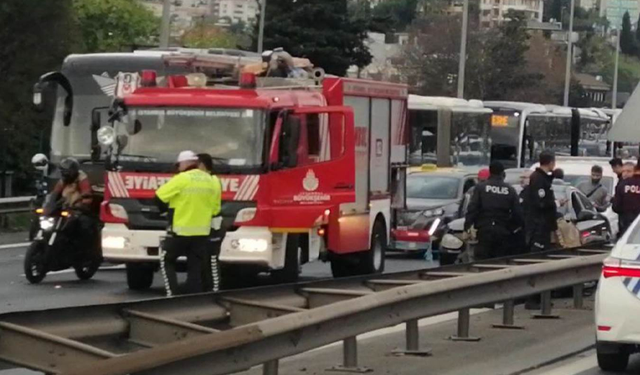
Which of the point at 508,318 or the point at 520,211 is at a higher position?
the point at 520,211

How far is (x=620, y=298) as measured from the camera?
1201 cm

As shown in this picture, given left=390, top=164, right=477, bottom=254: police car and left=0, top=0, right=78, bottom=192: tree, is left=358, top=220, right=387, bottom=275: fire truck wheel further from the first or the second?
left=0, top=0, right=78, bottom=192: tree

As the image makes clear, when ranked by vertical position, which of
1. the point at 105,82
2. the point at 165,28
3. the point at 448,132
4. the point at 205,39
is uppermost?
the point at 165,28

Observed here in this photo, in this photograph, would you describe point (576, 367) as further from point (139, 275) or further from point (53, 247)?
point (53, 247)

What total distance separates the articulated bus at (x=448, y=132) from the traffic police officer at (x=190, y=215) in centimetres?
2626

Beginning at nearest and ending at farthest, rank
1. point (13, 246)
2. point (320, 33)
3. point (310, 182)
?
1. point (310, 182)
2. point (13, 246)
3. point (320, 33)

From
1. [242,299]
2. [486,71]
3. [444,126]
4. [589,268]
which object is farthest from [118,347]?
[486,71]

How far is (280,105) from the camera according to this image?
1927 cm

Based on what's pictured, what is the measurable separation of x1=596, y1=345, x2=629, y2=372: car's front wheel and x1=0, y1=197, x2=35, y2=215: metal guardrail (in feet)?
67.2

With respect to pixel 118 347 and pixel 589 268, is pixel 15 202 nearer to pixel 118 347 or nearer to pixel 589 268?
pixel 589 268

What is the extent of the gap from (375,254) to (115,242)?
16.7ft

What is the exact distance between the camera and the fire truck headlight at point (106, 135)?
1928cm

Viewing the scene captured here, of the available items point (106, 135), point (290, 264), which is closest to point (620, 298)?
point (290, 264)

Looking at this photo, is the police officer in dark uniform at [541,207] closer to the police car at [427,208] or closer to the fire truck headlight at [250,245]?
the fire truck headlight at [250,245]
